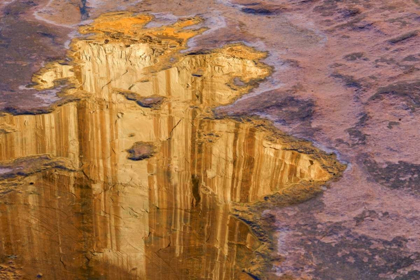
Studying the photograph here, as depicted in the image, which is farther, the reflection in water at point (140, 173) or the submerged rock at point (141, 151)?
the submerged rock at point (141, 151)

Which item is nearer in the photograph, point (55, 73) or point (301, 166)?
point (301, 166)

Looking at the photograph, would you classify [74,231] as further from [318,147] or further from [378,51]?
[378,51]

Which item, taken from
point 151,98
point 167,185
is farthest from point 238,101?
point 167,185

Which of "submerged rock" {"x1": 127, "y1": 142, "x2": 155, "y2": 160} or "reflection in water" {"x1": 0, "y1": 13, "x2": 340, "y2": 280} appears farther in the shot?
"submerged rock" {"x1": 127, "y1": 142, "x2": 155, "y2": 160}

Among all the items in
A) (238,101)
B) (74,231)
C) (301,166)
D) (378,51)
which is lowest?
(74,231)

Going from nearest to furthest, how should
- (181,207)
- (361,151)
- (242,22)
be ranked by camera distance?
1. (181,207)
2. (361,151)
3. (242,22)

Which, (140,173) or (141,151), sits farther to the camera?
(141,151)

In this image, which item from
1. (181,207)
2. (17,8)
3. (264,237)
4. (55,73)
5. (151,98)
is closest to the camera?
(264,237)

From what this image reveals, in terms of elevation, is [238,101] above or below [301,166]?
above
